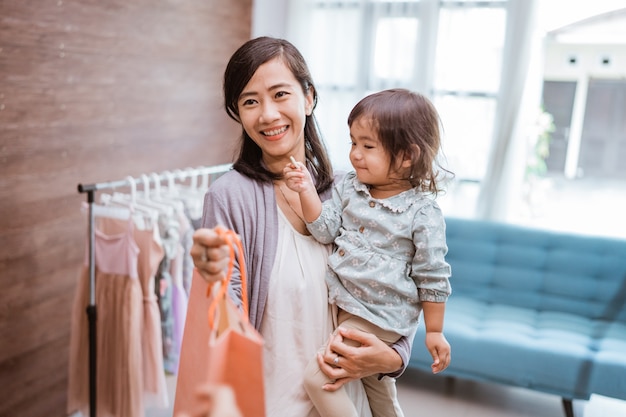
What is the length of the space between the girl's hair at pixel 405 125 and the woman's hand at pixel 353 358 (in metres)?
0.36

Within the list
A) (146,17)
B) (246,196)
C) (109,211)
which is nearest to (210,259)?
(246,196)

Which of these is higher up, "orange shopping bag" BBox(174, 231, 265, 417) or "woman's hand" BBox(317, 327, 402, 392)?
"orange shopping bag" BBox(174, 231, 265, 417)

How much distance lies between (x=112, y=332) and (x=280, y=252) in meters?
1.33

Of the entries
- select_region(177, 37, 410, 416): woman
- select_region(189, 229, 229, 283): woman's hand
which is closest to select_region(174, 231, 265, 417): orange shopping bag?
select_region(189, 229, 229, 283): woman's hand

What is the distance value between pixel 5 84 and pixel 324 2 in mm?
2505

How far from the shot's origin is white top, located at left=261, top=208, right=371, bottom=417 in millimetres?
1192

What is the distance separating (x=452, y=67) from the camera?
3836mm

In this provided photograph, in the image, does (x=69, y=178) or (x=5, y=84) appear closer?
(x=5, y=84)

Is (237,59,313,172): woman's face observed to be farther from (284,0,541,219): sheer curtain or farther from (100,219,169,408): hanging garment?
(284,0,541,219): sheer curtain

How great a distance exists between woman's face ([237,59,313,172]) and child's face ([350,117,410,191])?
5.4 inches

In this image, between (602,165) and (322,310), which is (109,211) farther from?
(602,165)

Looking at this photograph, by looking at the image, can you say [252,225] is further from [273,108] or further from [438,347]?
[438,347]

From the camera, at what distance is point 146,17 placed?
2.84 meters

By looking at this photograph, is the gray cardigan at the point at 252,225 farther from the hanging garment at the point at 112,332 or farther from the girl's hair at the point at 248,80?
the hanging garment at the point at 112,332
